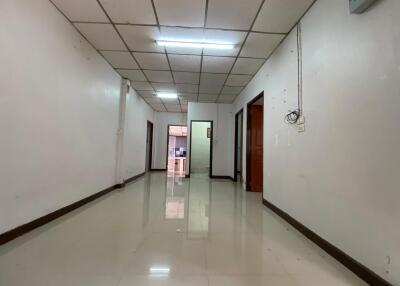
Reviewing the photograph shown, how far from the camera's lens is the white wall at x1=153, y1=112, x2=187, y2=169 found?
424 inches

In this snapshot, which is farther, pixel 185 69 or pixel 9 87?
pixel 185 69

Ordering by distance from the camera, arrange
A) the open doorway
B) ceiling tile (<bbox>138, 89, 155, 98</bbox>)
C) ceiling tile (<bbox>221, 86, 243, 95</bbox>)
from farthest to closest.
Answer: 1. ceiling tile (<bbox>138, 89, 155, 98</bbox>)
2. ceiling tile (<bbox>221, 86, 243, 95</bbox>)
3. the open doorway

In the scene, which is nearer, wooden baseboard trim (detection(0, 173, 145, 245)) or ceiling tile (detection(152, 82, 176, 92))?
wooden baseboard trim (detection(0, 173, 145, 245))

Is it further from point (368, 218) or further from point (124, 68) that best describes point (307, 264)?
point (124, 68)

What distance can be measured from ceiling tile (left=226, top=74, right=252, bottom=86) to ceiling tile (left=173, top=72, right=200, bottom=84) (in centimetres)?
83

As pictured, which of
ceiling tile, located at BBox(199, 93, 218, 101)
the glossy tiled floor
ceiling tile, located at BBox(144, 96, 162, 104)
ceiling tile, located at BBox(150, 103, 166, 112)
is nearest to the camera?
the glossy tiled floor

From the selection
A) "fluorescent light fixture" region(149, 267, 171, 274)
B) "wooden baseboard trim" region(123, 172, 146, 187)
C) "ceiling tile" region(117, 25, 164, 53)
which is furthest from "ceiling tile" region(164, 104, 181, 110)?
"fluorescent light fixture" region(149, 267, 171, 274)

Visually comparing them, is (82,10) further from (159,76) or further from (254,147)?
(254,147)

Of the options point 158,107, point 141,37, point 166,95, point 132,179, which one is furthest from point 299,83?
point 158,107

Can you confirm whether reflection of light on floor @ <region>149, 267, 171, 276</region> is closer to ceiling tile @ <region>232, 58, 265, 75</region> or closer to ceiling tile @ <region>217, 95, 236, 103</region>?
ceiling tile @ <region>232, 58, 265, 75</region>

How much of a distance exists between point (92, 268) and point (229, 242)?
1405mm

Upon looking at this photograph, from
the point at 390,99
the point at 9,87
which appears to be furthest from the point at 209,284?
the point at 9,87

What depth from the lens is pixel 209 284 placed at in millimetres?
1752

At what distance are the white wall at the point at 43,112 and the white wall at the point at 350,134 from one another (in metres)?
3.40
